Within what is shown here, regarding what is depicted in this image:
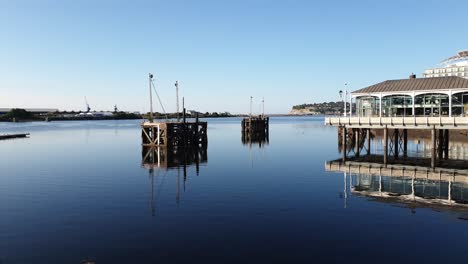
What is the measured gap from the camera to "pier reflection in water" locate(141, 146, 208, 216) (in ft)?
124

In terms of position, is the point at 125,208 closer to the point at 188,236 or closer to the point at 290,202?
the point at 188,236

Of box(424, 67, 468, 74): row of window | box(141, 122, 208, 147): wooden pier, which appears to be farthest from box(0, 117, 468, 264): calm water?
box(424, 67, 468, 74): row of window

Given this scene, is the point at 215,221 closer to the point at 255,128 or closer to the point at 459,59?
the point at 255,128

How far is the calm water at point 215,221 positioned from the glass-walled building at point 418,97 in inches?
596

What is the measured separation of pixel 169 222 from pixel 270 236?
5.76 m

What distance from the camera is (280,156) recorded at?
5206 cm

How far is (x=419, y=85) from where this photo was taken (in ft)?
142

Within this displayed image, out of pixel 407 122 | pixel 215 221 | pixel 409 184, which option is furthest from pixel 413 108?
pixel 215 221

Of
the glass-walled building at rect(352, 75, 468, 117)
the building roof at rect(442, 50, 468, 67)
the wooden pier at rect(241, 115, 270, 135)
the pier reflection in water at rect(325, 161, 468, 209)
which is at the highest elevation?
the building roof at rect(442, 50, 468, 67)

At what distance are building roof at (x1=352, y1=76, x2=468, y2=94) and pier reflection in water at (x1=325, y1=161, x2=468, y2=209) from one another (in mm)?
9679

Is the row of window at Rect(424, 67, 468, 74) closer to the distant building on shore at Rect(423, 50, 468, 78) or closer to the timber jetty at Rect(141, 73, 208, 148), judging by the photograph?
the distant building on shore at Rect(423, 50, 468, 78)

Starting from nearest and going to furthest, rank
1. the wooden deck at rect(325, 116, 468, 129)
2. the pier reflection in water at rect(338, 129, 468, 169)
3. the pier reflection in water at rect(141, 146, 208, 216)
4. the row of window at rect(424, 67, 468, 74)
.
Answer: the wooden deck at rect(325, 116, 468, 129) < the pier reflection in water at rect(141, 146, 208, 216) < the pier reflection in water at rect(338, 129, 468, 169) < the row of window at rect(424, 67, 468, 74)

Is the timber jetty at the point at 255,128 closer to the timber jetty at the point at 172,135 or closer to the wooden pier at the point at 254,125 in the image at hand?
the wooden pier at the point at 254,125

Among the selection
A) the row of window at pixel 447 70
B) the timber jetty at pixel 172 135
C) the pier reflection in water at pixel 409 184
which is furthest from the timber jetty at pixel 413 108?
the row of window at pixel 447 70
